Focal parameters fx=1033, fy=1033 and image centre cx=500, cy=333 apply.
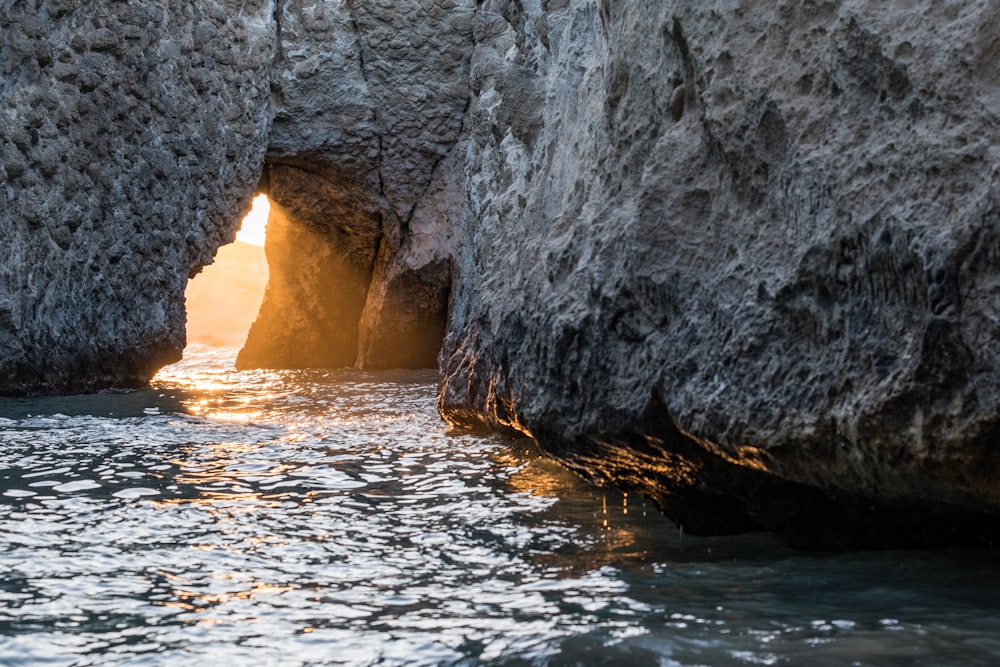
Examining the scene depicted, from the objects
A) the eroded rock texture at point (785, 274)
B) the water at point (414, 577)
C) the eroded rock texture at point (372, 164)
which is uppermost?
the eroded rock texture at point (372, 164)

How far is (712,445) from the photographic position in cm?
259

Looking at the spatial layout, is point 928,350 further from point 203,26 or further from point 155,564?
point 203,26

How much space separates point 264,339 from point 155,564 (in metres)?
14.1

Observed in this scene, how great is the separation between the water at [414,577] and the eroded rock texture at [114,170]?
3.62 meters

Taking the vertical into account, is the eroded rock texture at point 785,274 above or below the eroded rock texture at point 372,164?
below

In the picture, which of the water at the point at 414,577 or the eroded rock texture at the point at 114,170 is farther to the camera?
the eroded rock texture at the point at 114,170

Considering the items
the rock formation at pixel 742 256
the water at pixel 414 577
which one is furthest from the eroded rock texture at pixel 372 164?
the water at pixel 414 577

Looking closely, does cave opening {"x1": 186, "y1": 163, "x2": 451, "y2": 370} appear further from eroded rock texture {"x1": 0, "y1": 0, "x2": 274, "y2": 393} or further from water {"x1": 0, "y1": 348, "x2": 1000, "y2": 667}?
water {"x1": 0, "y1": 348, "x2": 1000, "y2": 667}

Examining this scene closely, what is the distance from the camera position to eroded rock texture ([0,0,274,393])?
7.71 m

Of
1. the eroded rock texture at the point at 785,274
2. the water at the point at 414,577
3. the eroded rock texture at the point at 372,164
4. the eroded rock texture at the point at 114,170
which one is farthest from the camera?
the eroded rock texture at the point at 372,164

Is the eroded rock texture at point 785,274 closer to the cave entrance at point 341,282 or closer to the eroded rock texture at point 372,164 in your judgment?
the eroded rock texture at point 372,164

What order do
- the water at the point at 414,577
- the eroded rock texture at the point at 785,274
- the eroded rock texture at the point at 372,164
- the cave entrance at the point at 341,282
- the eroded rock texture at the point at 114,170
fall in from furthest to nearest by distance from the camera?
the cave entrance at the point at 341,282, the eroded rock texture at the point at 372,164, the eroded rock texture at the point at 114,170, the eroded rock texture at the point at 785,274, the water at the point at 414,577

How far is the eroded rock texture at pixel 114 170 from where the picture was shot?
25.3 feet

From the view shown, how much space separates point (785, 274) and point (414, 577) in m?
1.13
